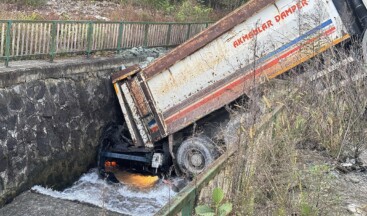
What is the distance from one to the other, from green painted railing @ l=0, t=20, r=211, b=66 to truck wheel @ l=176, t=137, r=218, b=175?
3212mm

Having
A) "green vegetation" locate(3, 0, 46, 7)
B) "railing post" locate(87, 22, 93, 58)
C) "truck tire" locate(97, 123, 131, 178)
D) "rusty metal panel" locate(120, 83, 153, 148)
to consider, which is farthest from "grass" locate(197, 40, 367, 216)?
"green vegetation" locate(3, 0, 46, 7)

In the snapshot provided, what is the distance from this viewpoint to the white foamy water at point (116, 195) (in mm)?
7020

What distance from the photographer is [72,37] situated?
8781 mm

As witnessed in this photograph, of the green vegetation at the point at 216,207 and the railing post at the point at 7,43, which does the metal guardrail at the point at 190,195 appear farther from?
the railing post at the point at 7,43

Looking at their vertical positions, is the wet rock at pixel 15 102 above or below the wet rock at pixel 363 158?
above

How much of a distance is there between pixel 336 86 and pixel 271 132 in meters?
1.72

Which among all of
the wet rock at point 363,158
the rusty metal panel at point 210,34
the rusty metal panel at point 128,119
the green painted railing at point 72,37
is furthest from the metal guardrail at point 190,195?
the green painted railing at point 72,37

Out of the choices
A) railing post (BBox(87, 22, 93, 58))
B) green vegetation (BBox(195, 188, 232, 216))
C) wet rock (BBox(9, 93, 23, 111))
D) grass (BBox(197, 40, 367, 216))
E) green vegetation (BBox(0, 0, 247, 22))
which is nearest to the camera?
green vegetation (BBox(195, 188, 232, 216))

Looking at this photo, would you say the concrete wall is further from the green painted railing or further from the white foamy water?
the green painted railing

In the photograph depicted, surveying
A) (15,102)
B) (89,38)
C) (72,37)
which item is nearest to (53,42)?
(72,37)

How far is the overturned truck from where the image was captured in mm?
7277

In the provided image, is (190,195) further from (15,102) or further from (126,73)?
(126,73)

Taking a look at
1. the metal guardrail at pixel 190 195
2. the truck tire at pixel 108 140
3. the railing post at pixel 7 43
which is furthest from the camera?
the truck tire at pixel 108 140

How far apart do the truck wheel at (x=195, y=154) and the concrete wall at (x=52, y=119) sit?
6.63 ft
